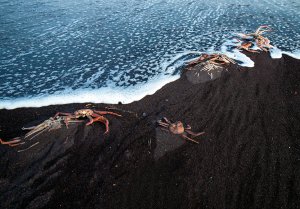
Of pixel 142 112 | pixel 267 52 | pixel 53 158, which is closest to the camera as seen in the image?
pixel 53 158

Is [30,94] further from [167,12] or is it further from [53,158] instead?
[167,12]

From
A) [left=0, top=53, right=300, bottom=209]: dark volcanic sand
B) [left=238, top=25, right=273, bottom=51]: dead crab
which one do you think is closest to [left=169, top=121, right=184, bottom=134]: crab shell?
[left=0, top=53, right=300, bottom=209]: dark volcanic sand

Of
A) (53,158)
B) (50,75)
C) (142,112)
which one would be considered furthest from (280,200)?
(50,75)

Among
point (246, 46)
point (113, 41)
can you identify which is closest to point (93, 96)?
point (113, 41)

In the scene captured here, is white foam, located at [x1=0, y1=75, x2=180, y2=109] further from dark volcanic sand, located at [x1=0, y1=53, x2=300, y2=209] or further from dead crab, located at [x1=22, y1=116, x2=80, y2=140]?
dead crab, located at [x1=22, y1=116, x2=80, y2=140]

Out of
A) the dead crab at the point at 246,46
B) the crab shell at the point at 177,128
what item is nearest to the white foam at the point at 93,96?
the crab shell at the point at 177,128

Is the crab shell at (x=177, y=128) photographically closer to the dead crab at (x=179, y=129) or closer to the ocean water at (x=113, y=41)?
the dead crab at (x=179, y=129)
